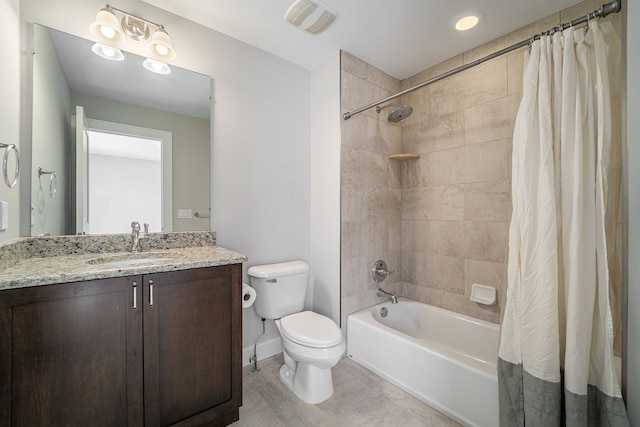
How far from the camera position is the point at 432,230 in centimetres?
234

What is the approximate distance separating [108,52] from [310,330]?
2.06 meters

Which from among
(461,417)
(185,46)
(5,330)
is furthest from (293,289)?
(185,46)

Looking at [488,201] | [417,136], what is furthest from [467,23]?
[488,201]

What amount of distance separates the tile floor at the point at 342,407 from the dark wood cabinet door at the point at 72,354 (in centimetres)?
66

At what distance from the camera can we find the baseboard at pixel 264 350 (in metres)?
2.02

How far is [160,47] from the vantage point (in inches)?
65.2

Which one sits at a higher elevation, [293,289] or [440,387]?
[293,289]

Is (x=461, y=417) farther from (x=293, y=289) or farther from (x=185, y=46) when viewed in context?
(x=185, y=46)

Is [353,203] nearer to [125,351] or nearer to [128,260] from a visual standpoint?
[128,260]

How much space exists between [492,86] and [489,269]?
54.1 inches

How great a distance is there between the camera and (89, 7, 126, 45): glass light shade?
1.45m

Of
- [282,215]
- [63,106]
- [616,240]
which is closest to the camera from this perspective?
[616,240]

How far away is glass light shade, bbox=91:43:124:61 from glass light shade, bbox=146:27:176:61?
159 mm

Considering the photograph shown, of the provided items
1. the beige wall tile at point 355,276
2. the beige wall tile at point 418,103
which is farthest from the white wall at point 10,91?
the beige wall tile at point 418,103
